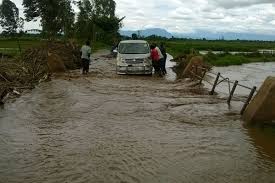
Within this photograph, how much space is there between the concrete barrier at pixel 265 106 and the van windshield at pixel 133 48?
1155 centimetres

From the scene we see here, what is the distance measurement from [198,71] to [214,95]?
17.8ft

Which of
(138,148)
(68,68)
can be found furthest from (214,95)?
(68,68)

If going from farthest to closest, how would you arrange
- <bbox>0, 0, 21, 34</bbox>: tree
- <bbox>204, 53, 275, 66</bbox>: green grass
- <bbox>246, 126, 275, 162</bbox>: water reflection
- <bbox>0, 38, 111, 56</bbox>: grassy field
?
<bbox>0, 0, 21, 34</bbox>: tree < <bbox>204, 53, 275, 66</bbox>: green grass < <bbox>0, 38, 111, 56</bbox>: grassy field < <bbox>246, 126, 275, 162</bbox>: water reflection

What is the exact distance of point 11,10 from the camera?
104 metres

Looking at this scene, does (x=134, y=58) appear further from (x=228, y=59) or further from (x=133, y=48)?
(x=228, y=59)

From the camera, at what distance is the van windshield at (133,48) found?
75.7 ft

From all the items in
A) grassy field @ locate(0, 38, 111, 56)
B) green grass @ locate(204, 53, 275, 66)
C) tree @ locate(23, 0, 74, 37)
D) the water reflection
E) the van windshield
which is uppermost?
tree @ locate(23, 0, 74, 37)

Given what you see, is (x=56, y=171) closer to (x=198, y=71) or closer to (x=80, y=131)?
(x=80, y=131)

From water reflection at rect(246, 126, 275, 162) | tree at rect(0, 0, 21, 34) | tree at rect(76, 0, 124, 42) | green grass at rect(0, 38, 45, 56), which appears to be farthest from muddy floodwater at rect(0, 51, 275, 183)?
tree at rect(0, 0, 21, 34)

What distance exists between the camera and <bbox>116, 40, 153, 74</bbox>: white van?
22.7 metres

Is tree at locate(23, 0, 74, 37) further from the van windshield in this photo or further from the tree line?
the van windshield

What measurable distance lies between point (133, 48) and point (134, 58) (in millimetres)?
813

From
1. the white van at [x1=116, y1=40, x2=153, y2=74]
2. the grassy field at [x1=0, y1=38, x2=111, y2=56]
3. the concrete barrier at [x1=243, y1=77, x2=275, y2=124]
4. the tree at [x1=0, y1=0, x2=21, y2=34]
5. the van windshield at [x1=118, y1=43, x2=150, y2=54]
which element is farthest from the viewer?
the tree at [x1=0, y1=0, x2=21, y2=34]

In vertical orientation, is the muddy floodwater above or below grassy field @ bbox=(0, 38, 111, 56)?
below
